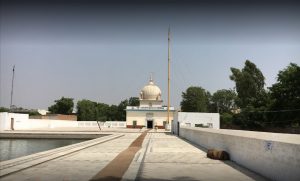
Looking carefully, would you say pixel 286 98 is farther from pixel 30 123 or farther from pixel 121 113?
pixel 121 113

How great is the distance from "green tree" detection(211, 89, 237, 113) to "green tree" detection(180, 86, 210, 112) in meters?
8.24

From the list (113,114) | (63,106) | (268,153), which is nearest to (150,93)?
(113,114)

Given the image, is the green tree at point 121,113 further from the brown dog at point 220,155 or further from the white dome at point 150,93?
the brown dog at point 220,155

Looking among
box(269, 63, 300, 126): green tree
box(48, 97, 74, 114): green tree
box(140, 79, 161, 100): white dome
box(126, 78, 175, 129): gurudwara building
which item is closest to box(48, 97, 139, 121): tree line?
box(48, 97, 74, 114): green tree

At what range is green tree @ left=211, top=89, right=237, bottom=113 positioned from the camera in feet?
336

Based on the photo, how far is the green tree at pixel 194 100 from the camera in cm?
9362

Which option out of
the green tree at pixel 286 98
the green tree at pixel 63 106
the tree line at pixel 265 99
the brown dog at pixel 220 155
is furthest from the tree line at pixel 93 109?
the brown dog at pixel 220 155

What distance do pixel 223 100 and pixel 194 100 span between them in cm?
1313

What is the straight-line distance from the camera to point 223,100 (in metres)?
104

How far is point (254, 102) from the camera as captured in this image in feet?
175

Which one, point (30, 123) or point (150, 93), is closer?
point (30, 123)

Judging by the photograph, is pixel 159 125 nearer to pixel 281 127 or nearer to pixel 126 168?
pixel 281 127

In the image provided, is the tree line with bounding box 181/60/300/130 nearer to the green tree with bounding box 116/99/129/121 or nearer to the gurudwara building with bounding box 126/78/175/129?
the gurudwara building with bounding box 126/78/175/129

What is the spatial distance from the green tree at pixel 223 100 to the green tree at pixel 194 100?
8.24m
